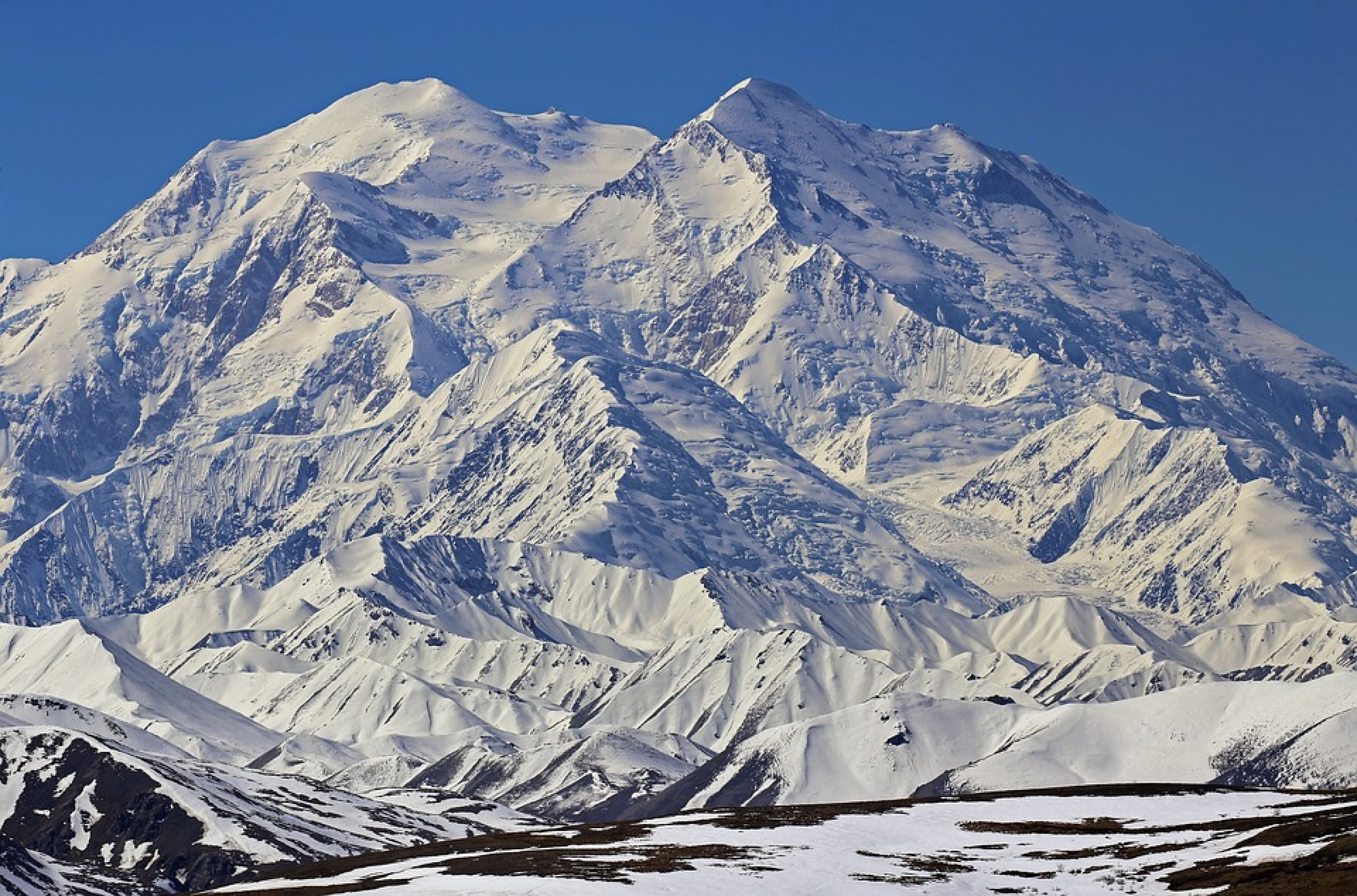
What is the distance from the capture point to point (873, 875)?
615 feet

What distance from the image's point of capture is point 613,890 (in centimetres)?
17750

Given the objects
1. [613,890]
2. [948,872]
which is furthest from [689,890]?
[948,872]

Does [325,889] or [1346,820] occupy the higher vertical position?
[1346,820]

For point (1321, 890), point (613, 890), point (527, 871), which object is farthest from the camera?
point (527, 871)

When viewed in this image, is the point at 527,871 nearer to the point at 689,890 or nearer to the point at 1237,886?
the point at 689,890

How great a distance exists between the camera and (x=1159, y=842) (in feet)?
646

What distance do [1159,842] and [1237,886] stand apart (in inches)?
1168

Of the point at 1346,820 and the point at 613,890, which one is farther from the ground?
the point at 1346,820

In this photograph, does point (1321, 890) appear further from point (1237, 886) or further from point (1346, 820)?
point (1346, 820)

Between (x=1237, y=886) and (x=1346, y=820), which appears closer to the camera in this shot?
(x=1237, y=886)

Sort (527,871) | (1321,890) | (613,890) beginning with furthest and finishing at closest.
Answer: (527,871), (613,890), (1321,890)

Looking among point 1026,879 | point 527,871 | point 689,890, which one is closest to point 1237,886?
point 1026,879

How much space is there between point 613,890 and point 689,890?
17.8ft

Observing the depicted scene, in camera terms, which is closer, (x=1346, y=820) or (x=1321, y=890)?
(x=1321, y=890)
